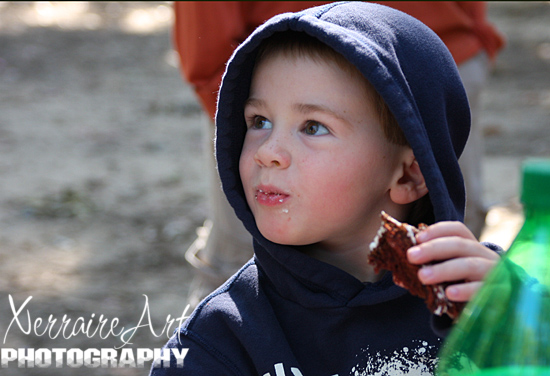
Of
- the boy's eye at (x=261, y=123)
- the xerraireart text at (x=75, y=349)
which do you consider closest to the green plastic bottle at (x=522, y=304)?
the boy's eye at (x=261, y=123)

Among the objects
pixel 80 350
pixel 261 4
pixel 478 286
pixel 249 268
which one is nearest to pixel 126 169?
pixel 80 350

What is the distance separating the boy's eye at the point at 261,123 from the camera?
1691 mm

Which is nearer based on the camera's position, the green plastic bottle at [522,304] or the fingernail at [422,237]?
the green plastic bottle at [522,304]

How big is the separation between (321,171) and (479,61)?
1.96m

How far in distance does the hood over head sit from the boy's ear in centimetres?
7

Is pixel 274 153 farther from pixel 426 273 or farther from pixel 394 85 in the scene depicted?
pixel 426 273

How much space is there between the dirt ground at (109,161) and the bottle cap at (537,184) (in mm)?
3121

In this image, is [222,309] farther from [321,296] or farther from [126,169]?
[126,169]

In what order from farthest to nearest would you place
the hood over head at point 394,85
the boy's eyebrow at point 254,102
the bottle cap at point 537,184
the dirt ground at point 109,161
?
the dirt ground at point 109,161 → the boy's eyebrow at point 254,102 → the hood over head at point 394,85 → the bottle cap at point 537,184

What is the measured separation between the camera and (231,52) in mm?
2957

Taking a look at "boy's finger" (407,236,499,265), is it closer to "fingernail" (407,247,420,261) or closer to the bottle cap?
"fingernail" (407,247,420,261)

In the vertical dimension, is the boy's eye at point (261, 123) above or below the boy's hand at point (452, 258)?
above

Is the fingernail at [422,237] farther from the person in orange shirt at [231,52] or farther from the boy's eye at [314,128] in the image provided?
the person in orange shirt at [231,52]

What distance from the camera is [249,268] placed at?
1.79m
